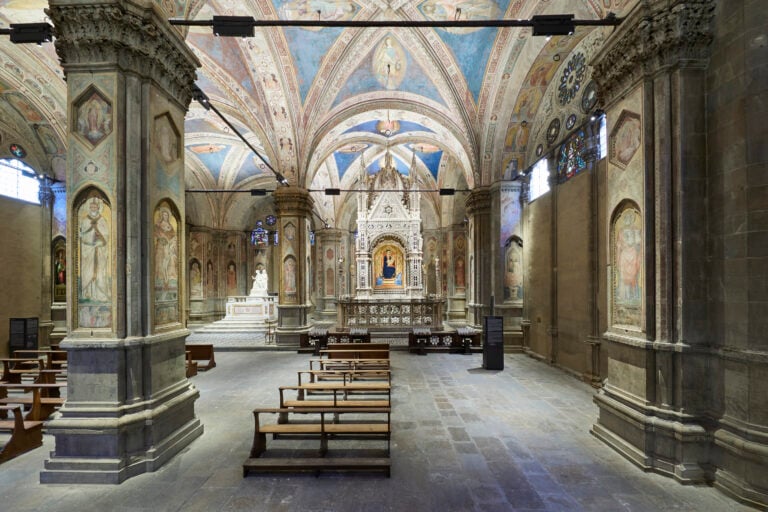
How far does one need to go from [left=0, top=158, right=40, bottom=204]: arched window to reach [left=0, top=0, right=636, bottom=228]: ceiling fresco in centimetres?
34

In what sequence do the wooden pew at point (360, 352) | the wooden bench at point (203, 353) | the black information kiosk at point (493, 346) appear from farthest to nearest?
the wooden bench at point (203, 353), the black information kiosk at point (493, 346), the wooden pew at point (360, 352)

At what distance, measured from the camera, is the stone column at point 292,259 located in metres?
13.7

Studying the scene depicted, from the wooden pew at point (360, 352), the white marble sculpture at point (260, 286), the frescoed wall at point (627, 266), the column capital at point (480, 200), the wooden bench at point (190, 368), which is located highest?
the column capital at point (480, 200)

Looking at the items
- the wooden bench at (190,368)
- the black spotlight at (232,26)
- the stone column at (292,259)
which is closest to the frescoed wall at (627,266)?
the black spotlight at (232,26)

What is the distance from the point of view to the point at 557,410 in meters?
6.62

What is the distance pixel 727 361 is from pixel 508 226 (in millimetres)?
9073

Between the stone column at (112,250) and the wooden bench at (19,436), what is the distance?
1.20 meters

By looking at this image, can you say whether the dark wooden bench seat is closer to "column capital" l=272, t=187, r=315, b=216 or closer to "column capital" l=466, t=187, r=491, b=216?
"column capital" l=272, t=187, r=315, b=216

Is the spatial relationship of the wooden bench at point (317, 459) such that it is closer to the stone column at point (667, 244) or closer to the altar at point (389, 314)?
the stone column at point (667, 244)

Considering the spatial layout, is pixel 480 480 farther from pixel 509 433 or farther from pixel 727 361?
pixel 727 361

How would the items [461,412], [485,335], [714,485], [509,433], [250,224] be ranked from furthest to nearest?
[250,224]
[485,335]
[461,412]
[509,433]
[714,485]

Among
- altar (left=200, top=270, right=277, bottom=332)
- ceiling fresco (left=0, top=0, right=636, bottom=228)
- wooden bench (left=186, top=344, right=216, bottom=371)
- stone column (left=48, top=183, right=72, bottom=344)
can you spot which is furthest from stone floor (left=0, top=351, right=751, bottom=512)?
altar (left=200, top=270, right=277, bottom=332)

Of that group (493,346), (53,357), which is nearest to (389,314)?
(493,346)

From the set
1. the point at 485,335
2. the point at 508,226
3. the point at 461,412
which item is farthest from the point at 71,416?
the point at 508,226
